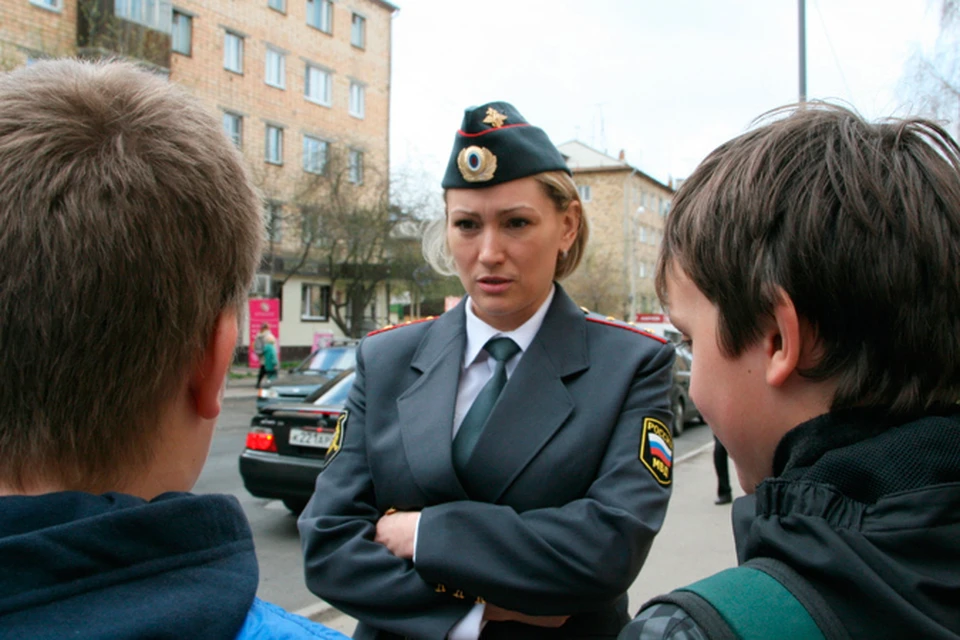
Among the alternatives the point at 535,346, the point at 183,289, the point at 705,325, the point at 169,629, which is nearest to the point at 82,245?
the point at 183,289

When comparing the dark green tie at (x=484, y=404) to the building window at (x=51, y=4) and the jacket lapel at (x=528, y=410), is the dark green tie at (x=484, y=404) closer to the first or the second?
the jacket lapel at (x=528, y=410)

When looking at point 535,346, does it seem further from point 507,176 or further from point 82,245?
point 82,245

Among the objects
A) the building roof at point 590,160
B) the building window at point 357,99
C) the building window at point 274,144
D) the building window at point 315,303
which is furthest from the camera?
the building roof at point 590,160

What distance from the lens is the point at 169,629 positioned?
0.74 meters

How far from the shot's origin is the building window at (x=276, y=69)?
1101 inches

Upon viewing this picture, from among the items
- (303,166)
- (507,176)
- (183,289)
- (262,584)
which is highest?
(303,166)

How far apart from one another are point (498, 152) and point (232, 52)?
28.1 metres

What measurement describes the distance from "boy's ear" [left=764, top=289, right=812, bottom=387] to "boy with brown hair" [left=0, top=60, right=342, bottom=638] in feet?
2.28

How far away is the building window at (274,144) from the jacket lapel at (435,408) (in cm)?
2775

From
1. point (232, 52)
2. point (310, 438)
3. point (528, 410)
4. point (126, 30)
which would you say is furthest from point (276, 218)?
point (528, 410)

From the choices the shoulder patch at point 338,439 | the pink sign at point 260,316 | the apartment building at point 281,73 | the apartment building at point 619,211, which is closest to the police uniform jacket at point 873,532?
the shoulder patch at point 338,439

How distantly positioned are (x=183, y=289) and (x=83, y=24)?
968 inches

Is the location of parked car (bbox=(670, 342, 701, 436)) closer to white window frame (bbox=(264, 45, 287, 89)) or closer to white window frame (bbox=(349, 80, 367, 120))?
white window frame (bbox=(264, 45, 287, 89))

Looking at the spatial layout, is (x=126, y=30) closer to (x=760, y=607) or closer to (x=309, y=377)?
(x=309, y=377)
